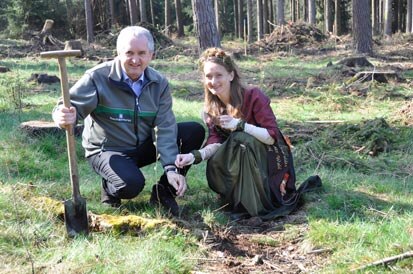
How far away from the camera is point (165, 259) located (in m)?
2.96

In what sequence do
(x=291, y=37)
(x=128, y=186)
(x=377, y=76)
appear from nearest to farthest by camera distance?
(x=128, y=186) < (x=377, y=76) < (x=291, y=37)

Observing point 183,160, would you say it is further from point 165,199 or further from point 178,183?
point 165,199

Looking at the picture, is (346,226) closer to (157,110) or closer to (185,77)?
(157,110)

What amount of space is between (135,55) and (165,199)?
1123 mm

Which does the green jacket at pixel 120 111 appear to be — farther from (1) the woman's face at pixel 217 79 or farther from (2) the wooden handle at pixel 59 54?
(2) the wooden handle at pixel 59 54

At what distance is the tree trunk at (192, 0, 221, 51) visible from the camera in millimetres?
12375

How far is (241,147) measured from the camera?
12.9 feet

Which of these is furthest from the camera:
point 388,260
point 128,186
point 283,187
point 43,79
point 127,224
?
point 43,79

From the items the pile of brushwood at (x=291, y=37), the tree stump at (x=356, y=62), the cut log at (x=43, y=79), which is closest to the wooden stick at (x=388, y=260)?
the cut log at (x=43, y=79)

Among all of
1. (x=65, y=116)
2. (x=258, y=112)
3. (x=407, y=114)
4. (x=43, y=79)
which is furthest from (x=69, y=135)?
(x=43, y=79)

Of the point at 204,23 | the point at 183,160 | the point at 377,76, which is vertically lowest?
the point at 377,76

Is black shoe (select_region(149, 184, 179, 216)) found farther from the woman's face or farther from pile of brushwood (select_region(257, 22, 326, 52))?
pile of brushwood (select_region(257, 22, 326, 52))

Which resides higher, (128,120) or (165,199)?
(128,120)

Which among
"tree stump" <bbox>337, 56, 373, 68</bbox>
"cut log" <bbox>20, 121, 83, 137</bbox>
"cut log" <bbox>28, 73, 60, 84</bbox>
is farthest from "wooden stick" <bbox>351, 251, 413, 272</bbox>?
"tree stump" <bbox>337, 56, 373, 68</bbox>
